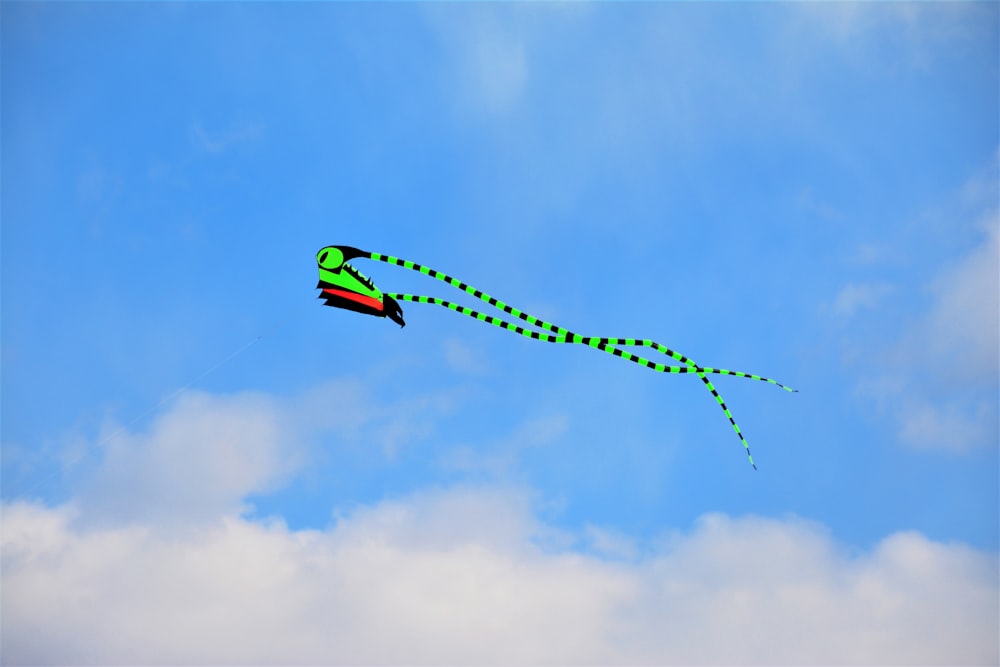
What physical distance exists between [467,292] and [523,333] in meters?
1.86

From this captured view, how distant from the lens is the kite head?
72.1 ft

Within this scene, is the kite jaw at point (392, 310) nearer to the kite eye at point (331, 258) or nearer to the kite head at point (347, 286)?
the kite head at point (347, 286)

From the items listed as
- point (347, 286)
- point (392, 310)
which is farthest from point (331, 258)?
point (392, 310)

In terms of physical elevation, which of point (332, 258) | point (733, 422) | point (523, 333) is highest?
point (332, 258)

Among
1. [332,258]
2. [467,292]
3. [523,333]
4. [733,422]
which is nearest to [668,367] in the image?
[733,422]

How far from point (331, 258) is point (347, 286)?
897 mm

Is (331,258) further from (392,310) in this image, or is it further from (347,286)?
(392,310)

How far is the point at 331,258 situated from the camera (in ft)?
72.4

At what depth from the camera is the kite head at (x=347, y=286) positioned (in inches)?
865

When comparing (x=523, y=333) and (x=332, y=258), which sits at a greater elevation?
(x=332, y=258)

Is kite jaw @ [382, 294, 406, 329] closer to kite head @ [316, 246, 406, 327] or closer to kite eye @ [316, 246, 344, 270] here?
kite head @ [316, 246, 406, 327]

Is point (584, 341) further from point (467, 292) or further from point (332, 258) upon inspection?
point (332, 258)

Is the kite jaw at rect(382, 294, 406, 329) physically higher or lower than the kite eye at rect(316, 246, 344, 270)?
lower

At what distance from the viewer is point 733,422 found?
19.9 meters
